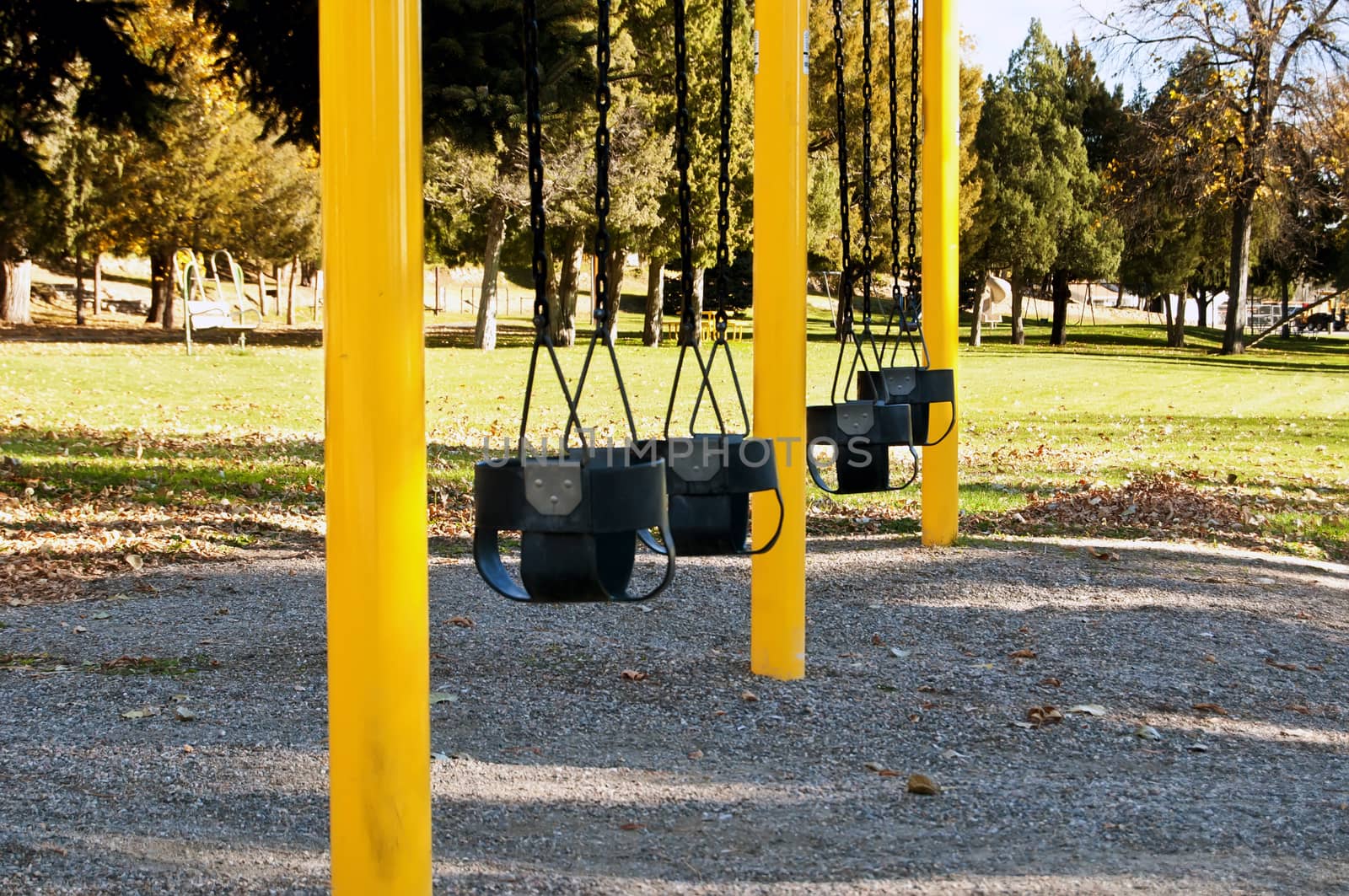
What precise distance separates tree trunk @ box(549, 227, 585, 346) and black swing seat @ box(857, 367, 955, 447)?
27.4 meters

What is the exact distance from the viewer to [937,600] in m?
6.41

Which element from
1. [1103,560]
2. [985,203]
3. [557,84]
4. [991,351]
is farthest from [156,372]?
[985,203]

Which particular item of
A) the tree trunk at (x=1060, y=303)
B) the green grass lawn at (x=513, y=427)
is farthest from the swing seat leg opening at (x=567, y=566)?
the tree trunk at (x=1060, y=303)

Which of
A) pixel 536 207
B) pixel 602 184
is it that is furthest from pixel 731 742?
pixel 536 207

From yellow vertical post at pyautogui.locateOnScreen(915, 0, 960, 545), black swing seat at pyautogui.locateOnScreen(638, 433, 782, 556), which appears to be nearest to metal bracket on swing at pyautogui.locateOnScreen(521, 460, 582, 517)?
black swing seat at pyautogui.locateOnScreen(638, 433, 782, 556)

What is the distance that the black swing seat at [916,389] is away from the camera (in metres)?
5.77

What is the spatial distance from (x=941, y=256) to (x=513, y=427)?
779cm

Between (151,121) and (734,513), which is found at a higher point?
(151,121)

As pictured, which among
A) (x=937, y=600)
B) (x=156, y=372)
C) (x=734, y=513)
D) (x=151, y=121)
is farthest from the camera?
(x=156, y=372)

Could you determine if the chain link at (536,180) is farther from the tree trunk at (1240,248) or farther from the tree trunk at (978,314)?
the tree trunk at (978,314)

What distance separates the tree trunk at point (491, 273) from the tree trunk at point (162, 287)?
9045mm

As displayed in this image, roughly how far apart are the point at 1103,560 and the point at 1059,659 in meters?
2.24

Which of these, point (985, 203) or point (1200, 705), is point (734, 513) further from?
point (985, 203)

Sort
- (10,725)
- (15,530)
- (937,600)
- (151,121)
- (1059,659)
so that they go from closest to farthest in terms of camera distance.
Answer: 1. (10,725)
2. (1059,659)
3. (937,600)
4. (15,530)
5. (151,121)
